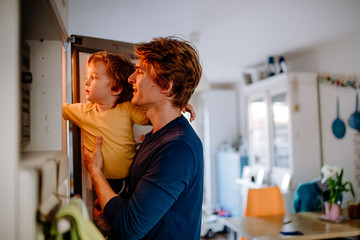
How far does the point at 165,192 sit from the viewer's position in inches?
36.4

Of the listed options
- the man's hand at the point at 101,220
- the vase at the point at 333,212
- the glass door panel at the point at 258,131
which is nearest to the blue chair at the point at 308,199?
the vase at the point at 333,212

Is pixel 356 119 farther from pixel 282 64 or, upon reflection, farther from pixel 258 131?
pixel 258 131

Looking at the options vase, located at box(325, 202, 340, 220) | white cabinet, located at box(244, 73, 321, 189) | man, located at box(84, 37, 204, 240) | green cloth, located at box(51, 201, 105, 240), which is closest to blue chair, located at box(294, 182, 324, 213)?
vase, located at box(325, 202, 340, 220)

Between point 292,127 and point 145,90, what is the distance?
3.07 meters

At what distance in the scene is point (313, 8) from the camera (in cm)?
252

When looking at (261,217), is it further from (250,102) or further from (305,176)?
(250,102)

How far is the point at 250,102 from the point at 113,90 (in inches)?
151

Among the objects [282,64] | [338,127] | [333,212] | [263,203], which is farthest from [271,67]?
[333,212]

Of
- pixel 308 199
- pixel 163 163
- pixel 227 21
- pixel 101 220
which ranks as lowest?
pixel 308 199

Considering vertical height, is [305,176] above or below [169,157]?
below

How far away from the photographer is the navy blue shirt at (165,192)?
0.92 m

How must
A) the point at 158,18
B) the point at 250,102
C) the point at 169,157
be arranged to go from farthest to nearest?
the point at 250,102, the point at 158,18, the point at 169,157

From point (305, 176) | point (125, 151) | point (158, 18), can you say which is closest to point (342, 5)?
point (158, 18)

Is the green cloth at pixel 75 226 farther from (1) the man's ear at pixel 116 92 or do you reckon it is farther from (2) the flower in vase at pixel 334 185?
(2) the flower in vase at pixel 334 185
